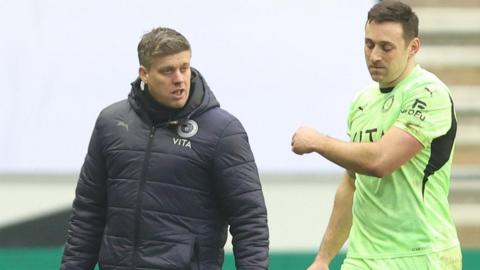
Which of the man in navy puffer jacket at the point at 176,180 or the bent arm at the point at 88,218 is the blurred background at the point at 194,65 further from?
the man in navy puffer jacket at the point at 176,180

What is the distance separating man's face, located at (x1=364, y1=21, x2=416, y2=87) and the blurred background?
9.44ft

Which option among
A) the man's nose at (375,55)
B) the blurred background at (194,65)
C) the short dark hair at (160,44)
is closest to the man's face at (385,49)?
the man's nose at (375,55)

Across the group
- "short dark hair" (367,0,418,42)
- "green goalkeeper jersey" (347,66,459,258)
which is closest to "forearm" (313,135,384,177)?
"green goalkeeper jersey" (347,66,459,258)

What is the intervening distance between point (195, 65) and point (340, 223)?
2646 millimetres

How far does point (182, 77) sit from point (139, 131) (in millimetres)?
233

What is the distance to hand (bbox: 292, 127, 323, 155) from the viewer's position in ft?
15.5

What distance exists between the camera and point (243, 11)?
7.93 m

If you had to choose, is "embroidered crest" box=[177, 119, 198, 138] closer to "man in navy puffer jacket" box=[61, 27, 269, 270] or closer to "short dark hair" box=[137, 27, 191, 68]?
"man in navy puffer jacket" box=[61, 27, 269, 270]

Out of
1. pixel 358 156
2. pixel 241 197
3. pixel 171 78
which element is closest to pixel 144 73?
pixel 171 78

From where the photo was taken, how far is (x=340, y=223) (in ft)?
17.9

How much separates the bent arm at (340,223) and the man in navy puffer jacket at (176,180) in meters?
0.62

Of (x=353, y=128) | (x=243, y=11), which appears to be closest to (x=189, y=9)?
(x=243, y=11)

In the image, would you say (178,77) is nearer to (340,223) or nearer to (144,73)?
(144,73)

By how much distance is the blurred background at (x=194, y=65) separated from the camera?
7883mm
